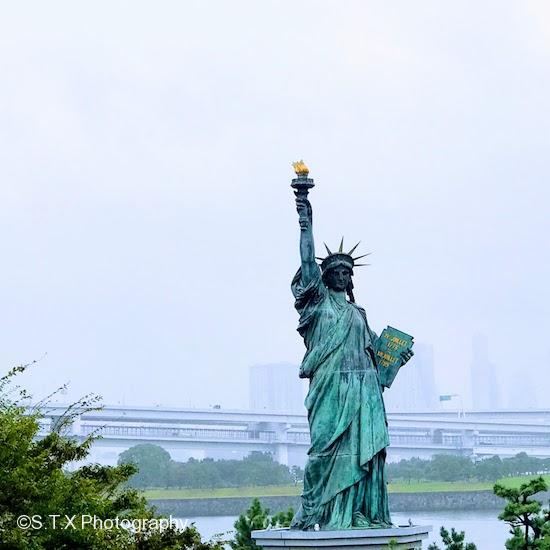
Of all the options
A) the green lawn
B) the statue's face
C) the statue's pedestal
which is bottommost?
the statue's pedestal

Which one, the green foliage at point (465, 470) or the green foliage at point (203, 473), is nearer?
the green foliage at point (203, 473)

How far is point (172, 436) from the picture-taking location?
5678 cm

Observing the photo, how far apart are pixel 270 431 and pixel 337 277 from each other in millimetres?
46308

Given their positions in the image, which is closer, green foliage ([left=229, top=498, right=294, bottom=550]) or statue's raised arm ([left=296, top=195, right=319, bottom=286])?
statue's raised arm ([left=296, top=195, right=319, bottom=286])

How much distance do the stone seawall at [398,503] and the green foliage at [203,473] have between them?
275 centimetres

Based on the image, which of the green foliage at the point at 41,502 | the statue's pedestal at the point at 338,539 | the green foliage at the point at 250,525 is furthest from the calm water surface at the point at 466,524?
the green foliage at the point at 41,502

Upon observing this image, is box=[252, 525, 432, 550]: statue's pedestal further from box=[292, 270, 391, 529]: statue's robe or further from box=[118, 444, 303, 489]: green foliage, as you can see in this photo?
box=[118, 444, 303, 489]: green foliage

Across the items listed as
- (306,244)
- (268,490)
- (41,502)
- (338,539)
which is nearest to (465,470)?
(268,490)

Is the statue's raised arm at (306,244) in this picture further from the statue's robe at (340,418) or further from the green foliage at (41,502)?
the green foliage at (41,502)

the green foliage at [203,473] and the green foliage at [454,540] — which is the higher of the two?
the green foliage at [203,473]

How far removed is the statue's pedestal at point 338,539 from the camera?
10234mm

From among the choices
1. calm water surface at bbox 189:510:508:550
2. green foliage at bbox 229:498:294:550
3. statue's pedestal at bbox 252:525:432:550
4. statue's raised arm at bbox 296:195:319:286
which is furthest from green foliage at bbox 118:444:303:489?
statue's pedestal at bbox 252:525:432:550

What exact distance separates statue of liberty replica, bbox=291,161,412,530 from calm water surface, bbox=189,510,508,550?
13709 millimetres

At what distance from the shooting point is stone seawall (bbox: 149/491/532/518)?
43.1m
